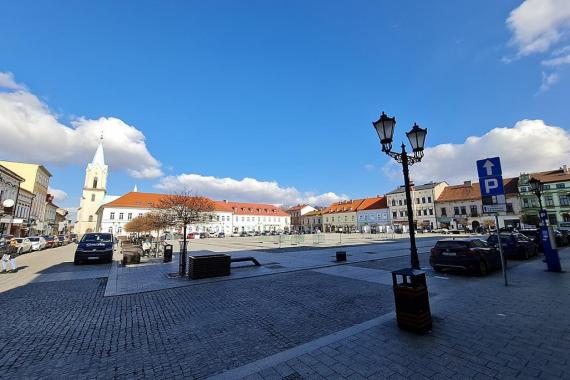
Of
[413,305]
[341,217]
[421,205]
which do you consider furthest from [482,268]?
[341,217]

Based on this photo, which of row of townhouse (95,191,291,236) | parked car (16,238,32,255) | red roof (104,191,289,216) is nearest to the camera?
parked car (16,238,32,255)

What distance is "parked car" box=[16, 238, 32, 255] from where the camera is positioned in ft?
82.3

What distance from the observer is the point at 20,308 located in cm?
702

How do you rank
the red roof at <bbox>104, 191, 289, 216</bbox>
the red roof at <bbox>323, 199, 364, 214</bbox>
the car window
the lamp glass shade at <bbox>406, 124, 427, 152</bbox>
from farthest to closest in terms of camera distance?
the red roof at <bbox>323, 199, 364, 214</bbox> < the red roof at <bbox>104, 191, 289, 216</bbox> < the car window < the lamp glass shade at <bbox>406, 124, 427, 152</bbox>

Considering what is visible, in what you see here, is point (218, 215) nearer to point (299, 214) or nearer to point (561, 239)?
point (299, 214)

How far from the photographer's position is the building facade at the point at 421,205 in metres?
65.4

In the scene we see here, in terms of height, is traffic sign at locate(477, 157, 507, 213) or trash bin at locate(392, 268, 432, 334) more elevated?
traffic sign at locate(477, 157, 507, 213)

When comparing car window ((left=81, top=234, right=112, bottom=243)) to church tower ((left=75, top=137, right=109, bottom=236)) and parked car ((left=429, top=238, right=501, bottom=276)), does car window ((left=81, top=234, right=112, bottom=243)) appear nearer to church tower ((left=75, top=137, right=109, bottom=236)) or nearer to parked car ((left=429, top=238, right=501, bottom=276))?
parked car ((left=429, top=238, right=501, bottom=276))

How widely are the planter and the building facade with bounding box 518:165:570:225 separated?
194 feet

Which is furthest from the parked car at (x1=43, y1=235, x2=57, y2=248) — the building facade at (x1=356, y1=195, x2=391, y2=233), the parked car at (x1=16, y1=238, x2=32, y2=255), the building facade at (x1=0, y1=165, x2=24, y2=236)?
the building facade at (x1=356, y1=195, x2=391, y2=233)

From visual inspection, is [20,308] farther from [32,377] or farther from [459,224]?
[459,224]

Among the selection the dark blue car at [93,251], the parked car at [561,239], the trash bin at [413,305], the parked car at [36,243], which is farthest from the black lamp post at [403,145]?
the parked car at [36,243]

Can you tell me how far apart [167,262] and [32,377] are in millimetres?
13437

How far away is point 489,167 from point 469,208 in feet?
201
